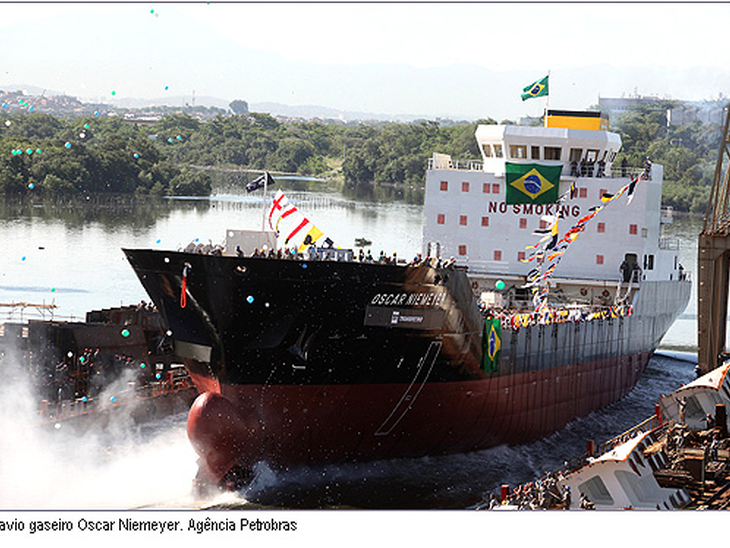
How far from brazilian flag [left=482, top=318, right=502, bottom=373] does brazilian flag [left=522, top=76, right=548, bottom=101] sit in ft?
29.2

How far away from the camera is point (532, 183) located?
29172 millimetres

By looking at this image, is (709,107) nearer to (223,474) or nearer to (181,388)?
(181,388)

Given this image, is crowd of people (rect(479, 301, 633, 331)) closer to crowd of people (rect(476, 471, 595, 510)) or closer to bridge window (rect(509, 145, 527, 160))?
bridge window (rect(509, 145, 527, 160))

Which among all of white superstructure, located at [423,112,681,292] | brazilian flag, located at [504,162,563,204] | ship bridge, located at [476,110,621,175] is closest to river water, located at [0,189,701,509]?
white superstructure, located at [423,112,681,292]

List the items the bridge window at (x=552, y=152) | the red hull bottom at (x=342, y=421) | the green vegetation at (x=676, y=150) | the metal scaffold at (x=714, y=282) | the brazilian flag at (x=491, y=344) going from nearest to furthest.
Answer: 1. the red hull bottom at (x=342, y=421)
2. the brazilian flag at (x=491, y=344)
3. the metal scaffold at (x=714, y=282)
4. the bridge window at (x=552, y=152)
5. the green vegetation at (x=676, y=150)

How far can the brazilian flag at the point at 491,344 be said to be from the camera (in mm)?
22594

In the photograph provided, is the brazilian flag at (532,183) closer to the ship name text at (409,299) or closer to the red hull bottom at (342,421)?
the red hull bottom at (342,421)

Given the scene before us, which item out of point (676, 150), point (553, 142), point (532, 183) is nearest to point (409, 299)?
Answer: point (532, 183)

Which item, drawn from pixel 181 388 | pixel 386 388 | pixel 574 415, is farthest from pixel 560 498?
pixel 181 388

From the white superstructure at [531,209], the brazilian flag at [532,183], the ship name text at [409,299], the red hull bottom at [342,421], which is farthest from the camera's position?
the white superstructure at [531,209]

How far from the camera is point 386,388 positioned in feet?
67.2

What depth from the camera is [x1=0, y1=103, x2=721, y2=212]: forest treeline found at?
4453 cm

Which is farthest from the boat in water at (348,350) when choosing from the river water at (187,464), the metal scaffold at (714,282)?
the metal scaffold at (714,282)

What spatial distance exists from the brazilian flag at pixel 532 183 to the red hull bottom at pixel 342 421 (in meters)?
6.97
